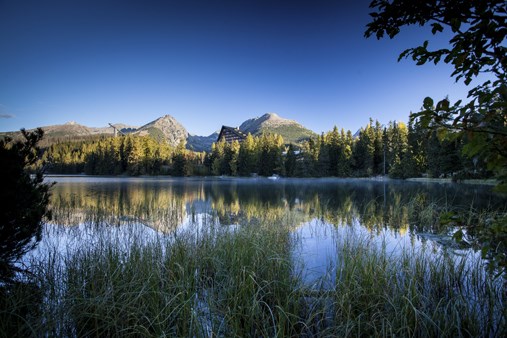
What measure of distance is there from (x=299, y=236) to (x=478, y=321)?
5253 millimetres

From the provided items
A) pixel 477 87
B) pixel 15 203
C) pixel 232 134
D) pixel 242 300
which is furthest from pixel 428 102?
pixel 232 134

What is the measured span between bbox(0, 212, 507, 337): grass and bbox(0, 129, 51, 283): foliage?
1.95ft

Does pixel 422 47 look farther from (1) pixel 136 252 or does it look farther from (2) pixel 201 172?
(2) pixel 201 172

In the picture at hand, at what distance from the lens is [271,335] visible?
297 centimetres

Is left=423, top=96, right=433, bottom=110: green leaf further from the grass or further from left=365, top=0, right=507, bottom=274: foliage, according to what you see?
the grass

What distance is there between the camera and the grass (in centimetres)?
287

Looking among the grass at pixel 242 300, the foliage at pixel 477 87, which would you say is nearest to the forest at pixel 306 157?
the grass at pixel 242 300

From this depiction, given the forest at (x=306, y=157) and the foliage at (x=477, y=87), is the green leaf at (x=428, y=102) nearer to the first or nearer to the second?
the foliage at (x=477, y=87)

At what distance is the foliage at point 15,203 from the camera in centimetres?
403

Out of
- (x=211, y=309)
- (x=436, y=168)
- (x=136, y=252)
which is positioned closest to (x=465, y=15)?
(x=211, y=309)

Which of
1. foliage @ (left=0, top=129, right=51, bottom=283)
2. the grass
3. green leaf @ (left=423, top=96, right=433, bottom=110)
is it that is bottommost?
the grass

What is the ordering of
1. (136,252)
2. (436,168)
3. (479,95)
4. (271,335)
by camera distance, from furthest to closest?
1. (436,168)
2. (136,252)
3. (271,335)
4. (479,95)

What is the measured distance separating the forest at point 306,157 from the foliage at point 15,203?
134ft

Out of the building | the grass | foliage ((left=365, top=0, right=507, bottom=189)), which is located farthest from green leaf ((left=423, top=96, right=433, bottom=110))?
the building
